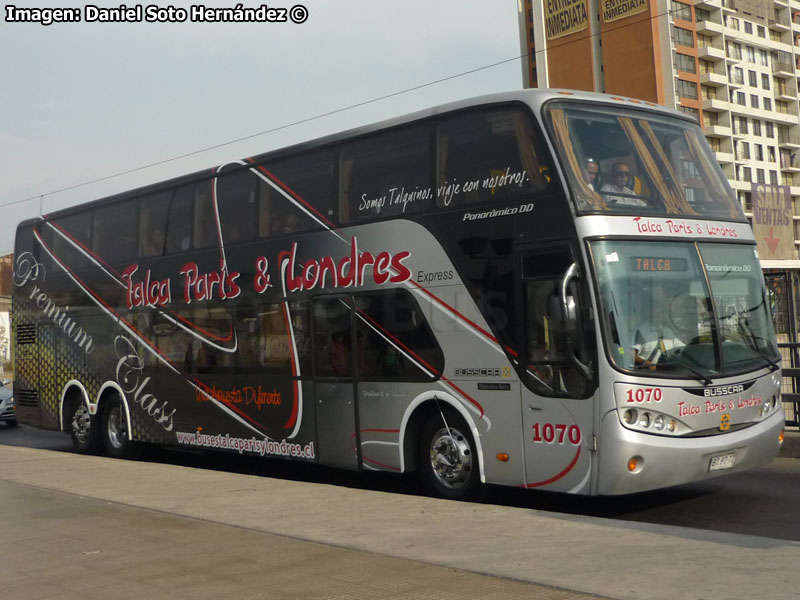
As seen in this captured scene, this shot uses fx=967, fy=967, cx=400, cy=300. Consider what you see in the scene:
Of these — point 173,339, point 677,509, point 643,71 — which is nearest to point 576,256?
point 677,509

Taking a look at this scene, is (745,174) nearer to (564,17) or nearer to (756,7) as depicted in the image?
(756,7)

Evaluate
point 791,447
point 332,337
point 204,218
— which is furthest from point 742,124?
point 332,337

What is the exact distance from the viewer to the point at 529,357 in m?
9.23

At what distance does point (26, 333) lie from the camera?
18.2 metres

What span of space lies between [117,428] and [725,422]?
34.6 feet

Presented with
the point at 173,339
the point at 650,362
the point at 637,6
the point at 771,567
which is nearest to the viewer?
the point at 771,567

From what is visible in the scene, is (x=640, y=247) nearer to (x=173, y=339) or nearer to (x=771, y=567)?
(x=771, y=567)

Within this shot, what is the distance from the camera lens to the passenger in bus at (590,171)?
907 cm

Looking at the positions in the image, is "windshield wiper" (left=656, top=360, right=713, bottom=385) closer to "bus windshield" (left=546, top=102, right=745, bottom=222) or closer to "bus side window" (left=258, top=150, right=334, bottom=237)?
"bus windshield" (left=546, top=102, right=745, bottom=222)

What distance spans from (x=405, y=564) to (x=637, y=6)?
8083 cm

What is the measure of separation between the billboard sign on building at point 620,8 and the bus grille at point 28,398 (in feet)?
237

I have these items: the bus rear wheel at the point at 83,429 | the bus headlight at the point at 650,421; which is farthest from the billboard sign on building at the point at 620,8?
the bus headlight at the point at 650,421

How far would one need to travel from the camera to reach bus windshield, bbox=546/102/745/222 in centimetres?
911

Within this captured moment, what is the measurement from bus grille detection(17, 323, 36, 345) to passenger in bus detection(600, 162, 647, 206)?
12478 mm
